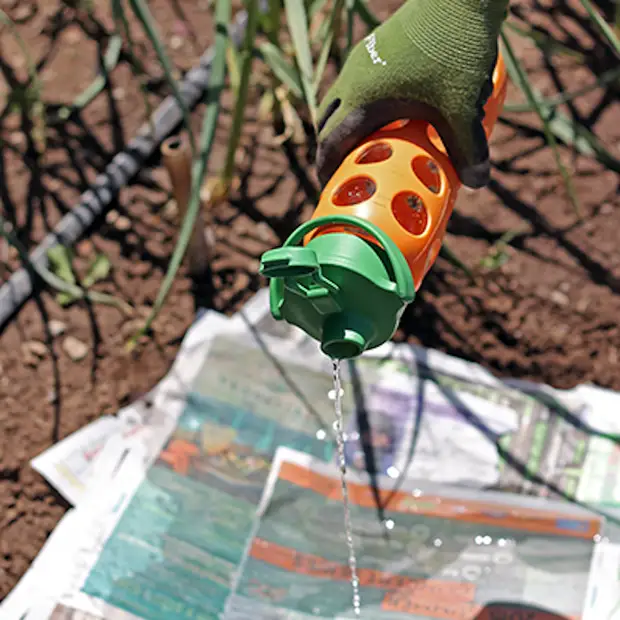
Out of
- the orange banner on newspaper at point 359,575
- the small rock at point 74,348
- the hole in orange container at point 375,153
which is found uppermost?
the hole in orange container at point 375,153

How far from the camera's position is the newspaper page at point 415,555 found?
104cm

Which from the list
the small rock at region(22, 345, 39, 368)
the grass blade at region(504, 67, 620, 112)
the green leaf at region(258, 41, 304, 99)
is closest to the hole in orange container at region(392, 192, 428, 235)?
the green leaf at region(258, 41, 304, 99)

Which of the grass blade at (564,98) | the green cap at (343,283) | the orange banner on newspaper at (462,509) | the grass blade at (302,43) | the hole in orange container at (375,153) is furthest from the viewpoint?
the grass blade at (564,98)

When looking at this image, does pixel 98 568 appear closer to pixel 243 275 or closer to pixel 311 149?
pixel 243 275

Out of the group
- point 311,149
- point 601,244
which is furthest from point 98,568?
point 601,244

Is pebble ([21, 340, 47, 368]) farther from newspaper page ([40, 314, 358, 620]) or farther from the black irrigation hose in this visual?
newspaper page ([40, 314, 358, 620])

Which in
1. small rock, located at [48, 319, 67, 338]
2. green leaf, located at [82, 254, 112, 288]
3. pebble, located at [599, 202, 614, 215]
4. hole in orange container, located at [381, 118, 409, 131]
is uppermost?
pebble, located at [599, 202, 614, 215]

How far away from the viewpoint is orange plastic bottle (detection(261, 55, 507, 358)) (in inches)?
26.7

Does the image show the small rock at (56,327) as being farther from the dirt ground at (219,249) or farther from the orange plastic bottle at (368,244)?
the orange plastic bottle at (368,244)

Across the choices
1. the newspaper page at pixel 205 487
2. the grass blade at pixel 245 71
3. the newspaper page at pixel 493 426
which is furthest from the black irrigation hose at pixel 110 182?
the newspaper page at pixel 493 426

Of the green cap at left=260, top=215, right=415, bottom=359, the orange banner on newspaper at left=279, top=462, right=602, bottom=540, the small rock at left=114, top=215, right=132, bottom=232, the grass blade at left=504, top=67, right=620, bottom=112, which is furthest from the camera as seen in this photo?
the small rock at left=114, top=215, right=132, bottom=232

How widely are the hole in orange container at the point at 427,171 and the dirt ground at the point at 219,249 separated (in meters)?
0.47

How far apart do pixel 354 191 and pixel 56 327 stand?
65 cm

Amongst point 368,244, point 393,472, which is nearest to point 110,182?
point 393,472
